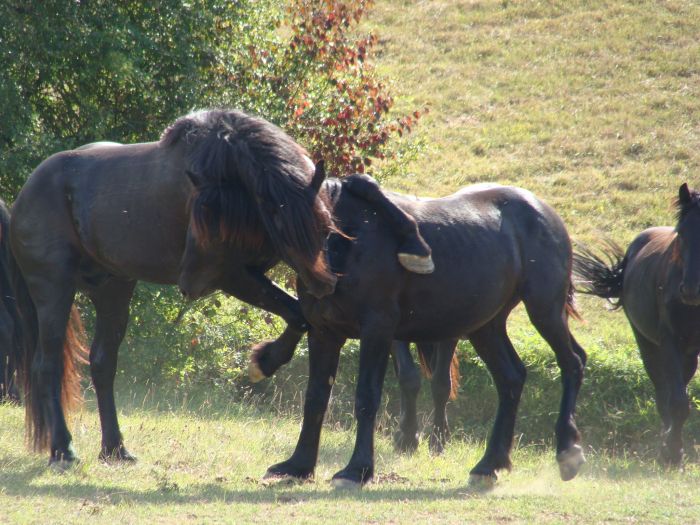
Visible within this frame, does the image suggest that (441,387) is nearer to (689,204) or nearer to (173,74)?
(689,204)

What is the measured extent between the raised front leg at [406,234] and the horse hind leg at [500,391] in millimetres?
1291

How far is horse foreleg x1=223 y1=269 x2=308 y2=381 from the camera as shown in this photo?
6430mm

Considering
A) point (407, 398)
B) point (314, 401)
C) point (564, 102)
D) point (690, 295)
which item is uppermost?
point (564, 102)

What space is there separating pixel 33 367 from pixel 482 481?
328 cm

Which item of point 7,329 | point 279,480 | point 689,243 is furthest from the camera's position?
point 7,329

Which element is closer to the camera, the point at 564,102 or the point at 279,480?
the point at 279,480

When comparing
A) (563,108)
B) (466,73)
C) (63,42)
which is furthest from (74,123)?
(466,73)

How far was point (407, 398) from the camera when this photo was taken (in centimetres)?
909

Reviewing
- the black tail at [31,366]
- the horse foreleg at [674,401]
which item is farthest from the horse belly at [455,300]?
the horse foreleg at [674,401]

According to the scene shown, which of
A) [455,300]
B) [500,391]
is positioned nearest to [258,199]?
[455,300]

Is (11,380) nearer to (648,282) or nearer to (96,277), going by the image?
(96,277)

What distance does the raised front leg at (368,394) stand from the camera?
609cm

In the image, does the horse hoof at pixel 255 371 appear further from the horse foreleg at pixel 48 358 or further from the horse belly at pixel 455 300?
the horse foreleg at pixel 48 358

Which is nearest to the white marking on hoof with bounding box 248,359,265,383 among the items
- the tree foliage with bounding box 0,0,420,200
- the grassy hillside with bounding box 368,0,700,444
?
the tree foliage with bounding box 0,0,420,200
